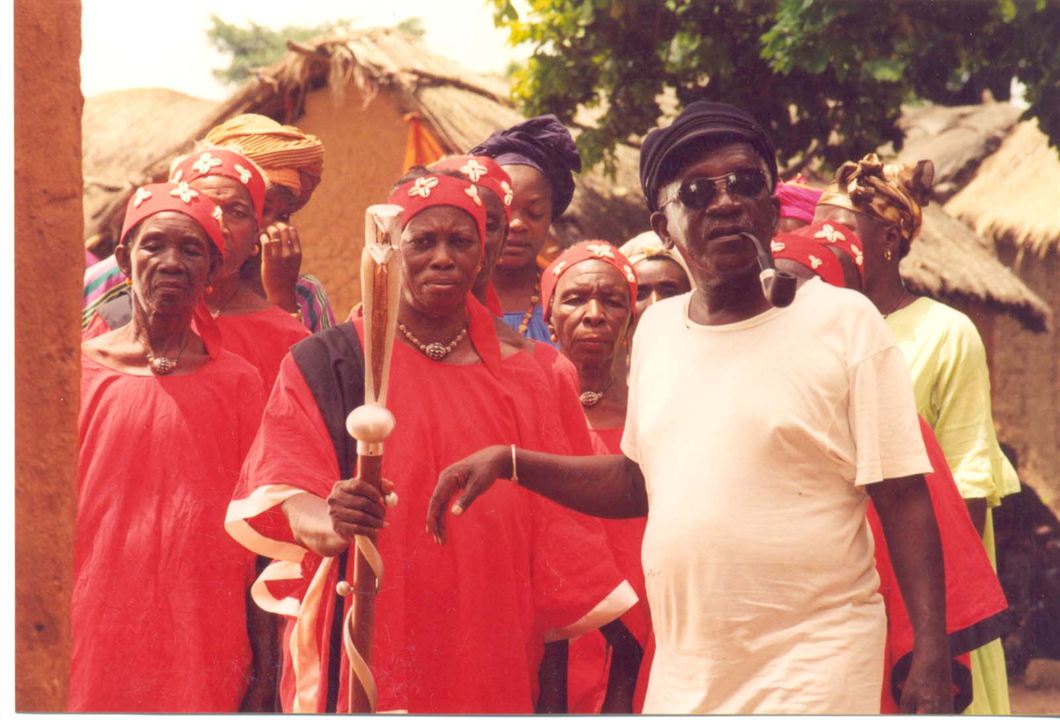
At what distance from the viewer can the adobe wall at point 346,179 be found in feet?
28.8

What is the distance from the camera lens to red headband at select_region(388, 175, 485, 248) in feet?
15.5

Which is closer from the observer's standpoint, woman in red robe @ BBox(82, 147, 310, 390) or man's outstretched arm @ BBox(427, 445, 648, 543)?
man's outstretched arm @ BBox(427, 445, 648, 543)

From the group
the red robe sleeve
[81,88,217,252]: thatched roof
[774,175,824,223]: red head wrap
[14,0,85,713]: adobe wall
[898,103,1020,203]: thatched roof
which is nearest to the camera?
the red robe sleeve

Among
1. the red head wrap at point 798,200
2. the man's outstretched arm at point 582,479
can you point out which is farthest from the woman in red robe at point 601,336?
the red head wrap at point 798,200

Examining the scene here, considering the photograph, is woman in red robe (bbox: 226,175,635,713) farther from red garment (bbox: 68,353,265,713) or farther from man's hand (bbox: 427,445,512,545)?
red garment (bbox: 68,353,265,713)

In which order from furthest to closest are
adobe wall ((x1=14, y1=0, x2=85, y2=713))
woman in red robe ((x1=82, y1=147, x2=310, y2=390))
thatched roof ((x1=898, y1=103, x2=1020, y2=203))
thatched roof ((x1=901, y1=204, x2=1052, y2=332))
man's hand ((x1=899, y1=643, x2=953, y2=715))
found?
thatched roof ((x1=898, y1=103, x2=1020, y2=203)) → thatched roof ((x1=901, y1=204, x2=1052, y2=332)) → woman in red robe ((x1=82, y1=147, x2=310, y2=390)) → adobe wall ((x1=14, y1=0, x2=85, y2=713)) → man's hand ((x1=899, y1=643, x2=953, y2=715))

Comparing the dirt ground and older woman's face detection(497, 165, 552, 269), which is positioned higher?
older woman's face detection(497, 165, 552, 269)

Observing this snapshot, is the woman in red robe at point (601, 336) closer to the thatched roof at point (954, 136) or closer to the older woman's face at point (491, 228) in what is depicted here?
the older woman's face at point (491, 228)

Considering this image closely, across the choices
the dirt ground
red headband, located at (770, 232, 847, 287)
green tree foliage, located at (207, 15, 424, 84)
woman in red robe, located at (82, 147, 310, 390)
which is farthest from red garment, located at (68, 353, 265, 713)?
green tree foliage, located at (207, 15, 424, 84)

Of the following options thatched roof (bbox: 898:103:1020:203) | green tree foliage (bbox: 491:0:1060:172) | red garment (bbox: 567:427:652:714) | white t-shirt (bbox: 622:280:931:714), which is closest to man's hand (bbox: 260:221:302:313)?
red garment (bbox: 567:427:652:714)

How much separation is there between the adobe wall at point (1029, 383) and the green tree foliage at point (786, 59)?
362cm

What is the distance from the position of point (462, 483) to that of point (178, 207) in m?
1.71

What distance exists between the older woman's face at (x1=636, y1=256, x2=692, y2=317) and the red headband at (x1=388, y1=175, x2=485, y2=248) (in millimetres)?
1553

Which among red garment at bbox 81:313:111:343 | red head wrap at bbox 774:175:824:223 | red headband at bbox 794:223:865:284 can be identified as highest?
red head wrap at bbox 774:175:824:223
